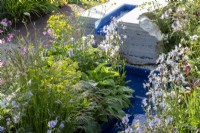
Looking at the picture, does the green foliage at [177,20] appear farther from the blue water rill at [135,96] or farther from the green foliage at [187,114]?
the green foliage at [187,114]

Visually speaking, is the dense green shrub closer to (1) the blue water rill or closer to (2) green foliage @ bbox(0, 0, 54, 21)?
(1) the blue water rill

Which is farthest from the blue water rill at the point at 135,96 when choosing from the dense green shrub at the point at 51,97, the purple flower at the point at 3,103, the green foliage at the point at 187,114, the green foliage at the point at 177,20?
the purple flower at the point at 3,103

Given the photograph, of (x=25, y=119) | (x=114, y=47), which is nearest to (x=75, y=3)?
(x=114, y=47)

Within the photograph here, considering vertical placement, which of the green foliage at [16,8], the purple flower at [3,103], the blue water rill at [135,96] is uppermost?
the purple flower at [3,103]

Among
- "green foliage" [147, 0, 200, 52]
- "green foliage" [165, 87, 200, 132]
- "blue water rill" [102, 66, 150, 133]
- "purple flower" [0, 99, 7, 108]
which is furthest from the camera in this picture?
"green foliage" [147, 0, 200, 52]

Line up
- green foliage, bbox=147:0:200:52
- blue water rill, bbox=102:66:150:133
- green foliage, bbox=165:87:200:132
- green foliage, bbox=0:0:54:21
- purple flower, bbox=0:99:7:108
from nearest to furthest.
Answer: purple flower, bbox=0:99:7:108 → green foliage, bbox=165:87:200:132 → blue water rill, bbox=102:66:150:133 → green foliage, bbox=147:0:200:52 → green foliage, bbox=0:0:54:21

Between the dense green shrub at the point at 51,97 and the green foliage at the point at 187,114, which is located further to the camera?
the dense green shrub at the point at 51,97

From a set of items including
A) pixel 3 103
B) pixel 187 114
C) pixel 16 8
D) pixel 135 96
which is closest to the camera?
pixel 3 103

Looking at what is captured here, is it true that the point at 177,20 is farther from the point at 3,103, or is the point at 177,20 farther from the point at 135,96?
the point at 3,103

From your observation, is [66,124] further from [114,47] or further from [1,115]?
[114,47]

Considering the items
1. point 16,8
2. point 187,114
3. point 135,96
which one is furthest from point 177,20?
point 16,8

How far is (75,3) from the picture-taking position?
9.19 m

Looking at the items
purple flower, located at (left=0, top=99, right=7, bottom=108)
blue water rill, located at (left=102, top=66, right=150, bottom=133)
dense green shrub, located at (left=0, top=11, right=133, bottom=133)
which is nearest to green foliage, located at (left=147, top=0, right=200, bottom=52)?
blue water rill, located at (left=102, top=66, right=150, bottom=133)

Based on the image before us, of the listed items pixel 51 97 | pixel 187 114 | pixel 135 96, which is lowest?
pixel 135 96
